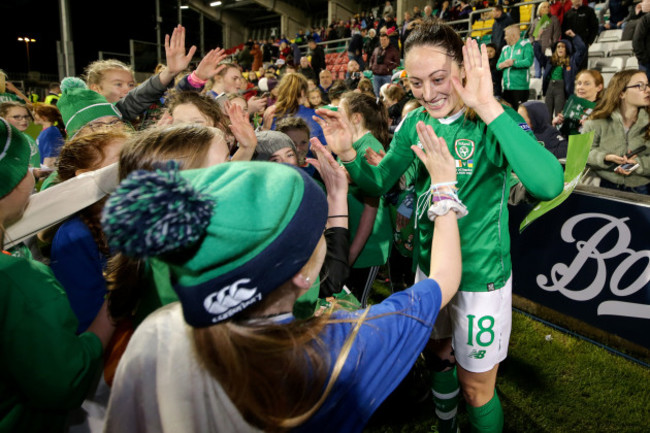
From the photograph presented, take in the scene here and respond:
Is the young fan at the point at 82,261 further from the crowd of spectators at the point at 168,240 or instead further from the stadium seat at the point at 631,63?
the stadium seat at the point at 631,63

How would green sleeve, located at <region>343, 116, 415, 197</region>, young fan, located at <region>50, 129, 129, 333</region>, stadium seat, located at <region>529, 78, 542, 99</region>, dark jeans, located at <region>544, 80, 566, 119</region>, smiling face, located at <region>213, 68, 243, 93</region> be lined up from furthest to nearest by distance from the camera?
stadium seat, located at <region>529, 78, 542, 99</region>
dark jeans, located at <region>544, 80, 566, 119</region>
smiling face, located at <region>213, 68, 243, 93</region>
green sleeve, located at <region>343, 116, 415, 197</region>
young fan, located at <region>50, 129, 129, 333</region>

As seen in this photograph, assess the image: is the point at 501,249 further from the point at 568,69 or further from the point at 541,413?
the point at 568,69

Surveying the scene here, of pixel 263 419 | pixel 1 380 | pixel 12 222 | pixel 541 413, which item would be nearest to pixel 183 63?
pixel 12 222

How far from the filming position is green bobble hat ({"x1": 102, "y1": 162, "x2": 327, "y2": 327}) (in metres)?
0.74

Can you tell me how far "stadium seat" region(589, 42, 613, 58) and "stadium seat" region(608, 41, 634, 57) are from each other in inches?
5.4

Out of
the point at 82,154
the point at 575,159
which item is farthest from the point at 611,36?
the point at 82,154

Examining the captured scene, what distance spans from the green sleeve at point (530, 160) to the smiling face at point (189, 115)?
1876 mm

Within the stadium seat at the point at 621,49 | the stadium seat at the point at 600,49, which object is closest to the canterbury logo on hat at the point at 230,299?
the stadium seat at the point at 621,49

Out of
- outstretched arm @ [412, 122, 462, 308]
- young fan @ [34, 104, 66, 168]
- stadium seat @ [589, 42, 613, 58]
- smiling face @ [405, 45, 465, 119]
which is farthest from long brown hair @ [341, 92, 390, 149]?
stadium seat @ [589, 42, 613, 58]

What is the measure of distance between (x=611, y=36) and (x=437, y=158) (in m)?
12.2

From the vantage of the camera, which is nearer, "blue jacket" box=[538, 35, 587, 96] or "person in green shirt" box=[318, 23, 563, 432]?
"person in green shirt" box=[318, 23, 563, 432]

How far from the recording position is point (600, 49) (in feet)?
34.1

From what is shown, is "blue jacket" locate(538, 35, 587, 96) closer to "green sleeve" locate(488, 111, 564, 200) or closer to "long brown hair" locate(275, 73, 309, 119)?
"long brown hair" locate(275, 73, 309, 119)

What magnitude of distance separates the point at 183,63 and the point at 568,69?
316 inches
